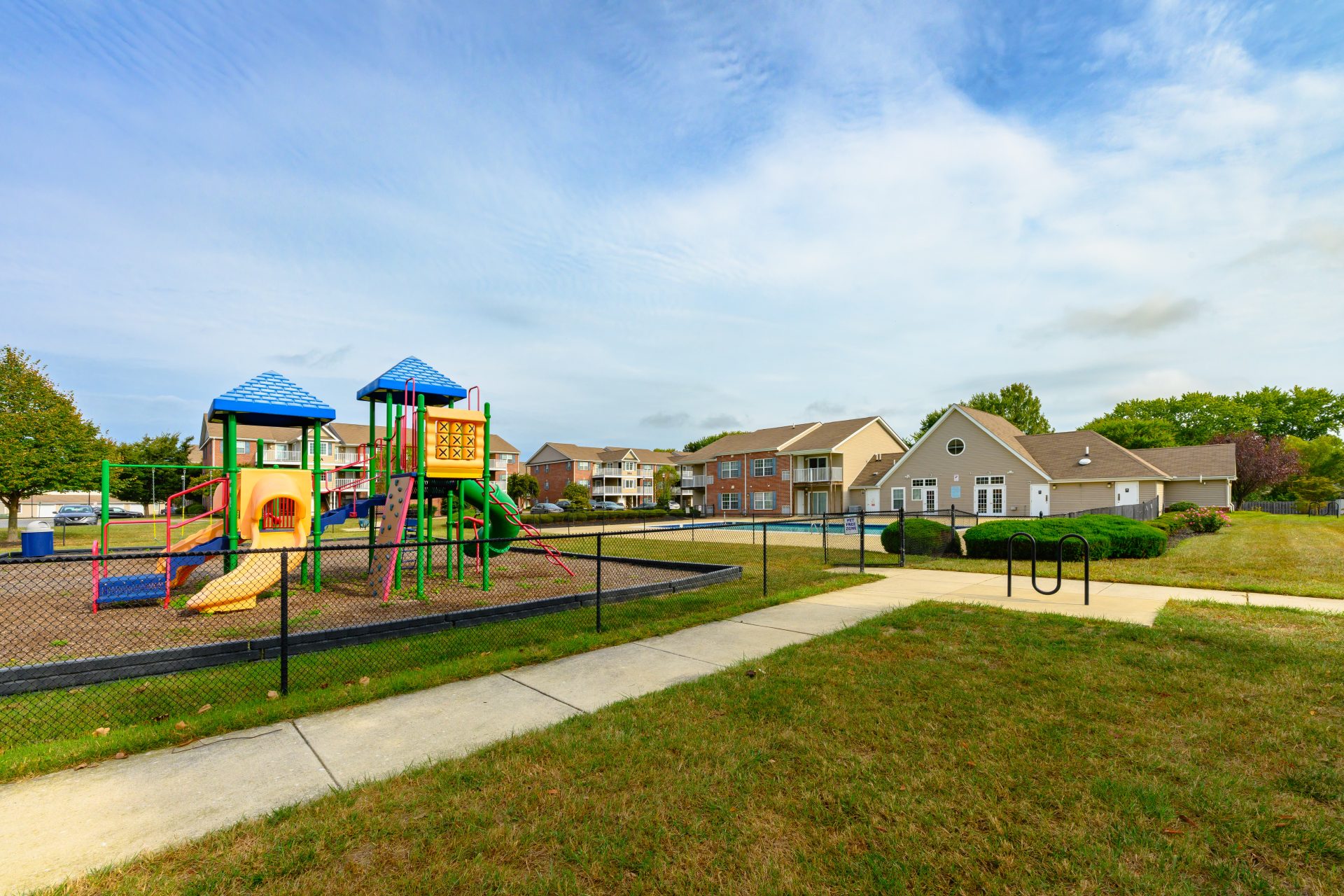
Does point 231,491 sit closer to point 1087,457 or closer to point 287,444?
point 1087,457

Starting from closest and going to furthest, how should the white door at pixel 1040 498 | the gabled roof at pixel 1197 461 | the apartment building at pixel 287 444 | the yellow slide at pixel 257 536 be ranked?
the yellow slide at pixel 257 536, the white door at pixel 1040 498, the gabled roof at pixel 1197 461, the apartment building at pixel 287 444

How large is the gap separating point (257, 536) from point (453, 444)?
3426 mm

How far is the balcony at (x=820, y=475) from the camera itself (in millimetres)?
48188

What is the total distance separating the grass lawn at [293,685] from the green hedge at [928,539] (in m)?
7.41

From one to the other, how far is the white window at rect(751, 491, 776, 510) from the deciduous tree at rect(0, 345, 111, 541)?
1655 inches

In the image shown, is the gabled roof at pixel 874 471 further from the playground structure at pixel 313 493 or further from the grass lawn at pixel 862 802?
the grass lawn at pixel 862 802

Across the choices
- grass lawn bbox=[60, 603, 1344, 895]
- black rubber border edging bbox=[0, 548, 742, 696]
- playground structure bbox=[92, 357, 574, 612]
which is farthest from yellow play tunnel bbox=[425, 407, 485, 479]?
grass lawn bbox=[60, 603, 1344, 895]

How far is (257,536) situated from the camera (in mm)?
10062

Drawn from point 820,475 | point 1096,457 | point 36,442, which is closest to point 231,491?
point 36,442

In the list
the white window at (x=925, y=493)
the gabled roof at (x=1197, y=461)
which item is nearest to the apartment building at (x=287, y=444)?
the white window at (x=925, y=493)

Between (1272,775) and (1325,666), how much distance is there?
3.20m

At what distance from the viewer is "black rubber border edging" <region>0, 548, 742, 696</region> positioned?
5.76 m

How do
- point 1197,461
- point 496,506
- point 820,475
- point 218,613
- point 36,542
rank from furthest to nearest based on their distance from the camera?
point 820,475 < point 1197,461 < point 36,542 < point 496,506 < point 218,613

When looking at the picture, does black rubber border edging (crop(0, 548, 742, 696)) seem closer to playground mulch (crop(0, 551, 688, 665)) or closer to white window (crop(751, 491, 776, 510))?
playground mulch (crop(0, 551, 688, 665))
